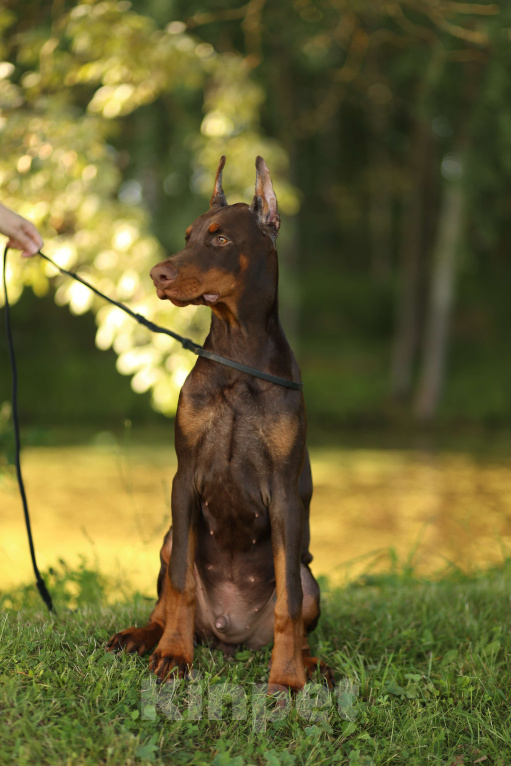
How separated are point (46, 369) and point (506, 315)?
1421 cm

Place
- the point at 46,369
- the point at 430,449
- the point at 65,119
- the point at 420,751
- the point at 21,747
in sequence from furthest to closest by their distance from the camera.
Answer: the point at 46,369 → the point at 430,449 → the point at 65,119 → the point at 420,751 → the point at 21,747

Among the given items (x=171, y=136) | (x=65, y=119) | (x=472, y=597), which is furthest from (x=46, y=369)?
(x=472, y=597)

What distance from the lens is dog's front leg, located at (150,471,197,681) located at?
109 inches

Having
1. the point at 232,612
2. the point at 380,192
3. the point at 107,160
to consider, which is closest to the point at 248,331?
the point at 232,612

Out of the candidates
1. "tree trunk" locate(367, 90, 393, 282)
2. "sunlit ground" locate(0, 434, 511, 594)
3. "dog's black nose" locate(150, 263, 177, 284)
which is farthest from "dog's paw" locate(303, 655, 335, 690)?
"tree trunk" locate(367, 90, 393, 282)

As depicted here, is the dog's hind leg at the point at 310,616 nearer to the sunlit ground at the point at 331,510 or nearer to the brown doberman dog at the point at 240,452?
the brown doberman dog at the point at 240,452

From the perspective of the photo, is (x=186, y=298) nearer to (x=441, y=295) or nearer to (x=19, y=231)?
(x=19, y=231)

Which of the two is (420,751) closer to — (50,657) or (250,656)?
(250,656)

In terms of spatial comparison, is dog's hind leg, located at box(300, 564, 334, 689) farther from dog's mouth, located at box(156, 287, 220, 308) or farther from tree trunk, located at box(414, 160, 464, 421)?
tree trunk, located at box(414, 160, 464, 421)

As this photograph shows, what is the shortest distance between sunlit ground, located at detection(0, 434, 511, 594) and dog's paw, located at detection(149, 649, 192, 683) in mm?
2313

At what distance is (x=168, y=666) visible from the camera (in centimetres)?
272

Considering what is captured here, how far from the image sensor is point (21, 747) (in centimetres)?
216

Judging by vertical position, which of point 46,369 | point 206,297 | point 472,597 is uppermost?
point 206,297

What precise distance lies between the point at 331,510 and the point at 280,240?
6776mm
